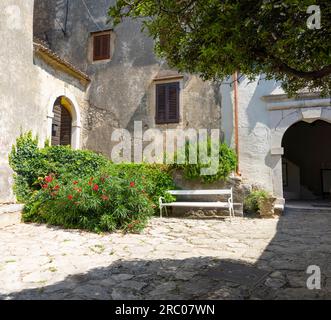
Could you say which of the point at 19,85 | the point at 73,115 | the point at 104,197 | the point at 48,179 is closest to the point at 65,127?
the point at 73,115

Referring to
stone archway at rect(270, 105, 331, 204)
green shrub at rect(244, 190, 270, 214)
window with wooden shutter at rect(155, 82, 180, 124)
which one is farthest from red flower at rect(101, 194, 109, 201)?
stone archway at rect(270, 105, 331, 204)

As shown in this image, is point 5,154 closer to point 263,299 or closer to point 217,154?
point 217,154

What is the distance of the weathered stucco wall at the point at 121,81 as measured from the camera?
1051cm

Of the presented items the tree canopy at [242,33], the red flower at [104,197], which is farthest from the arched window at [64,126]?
the tree canopy at [242,33]

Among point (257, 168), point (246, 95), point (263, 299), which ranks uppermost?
point (246, 95)

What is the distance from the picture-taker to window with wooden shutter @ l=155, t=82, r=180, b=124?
10656 mm

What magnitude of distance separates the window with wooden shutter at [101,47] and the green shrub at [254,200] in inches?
309

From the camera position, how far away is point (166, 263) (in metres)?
4.01

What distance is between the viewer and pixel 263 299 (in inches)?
109

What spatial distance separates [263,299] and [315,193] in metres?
13.8

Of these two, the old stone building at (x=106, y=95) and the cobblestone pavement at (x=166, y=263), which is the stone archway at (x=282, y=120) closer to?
the old stone building at (x=106, y=95)

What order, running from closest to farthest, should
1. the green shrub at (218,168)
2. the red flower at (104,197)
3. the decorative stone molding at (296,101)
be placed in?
the red flower at (104,197) → the green shrub at (218,168) → the decorative stone molding at (296,101)

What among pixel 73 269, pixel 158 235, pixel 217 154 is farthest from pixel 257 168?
pixel 73 269

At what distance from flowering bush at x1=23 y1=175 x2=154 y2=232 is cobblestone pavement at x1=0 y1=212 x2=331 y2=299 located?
13.1 inches
